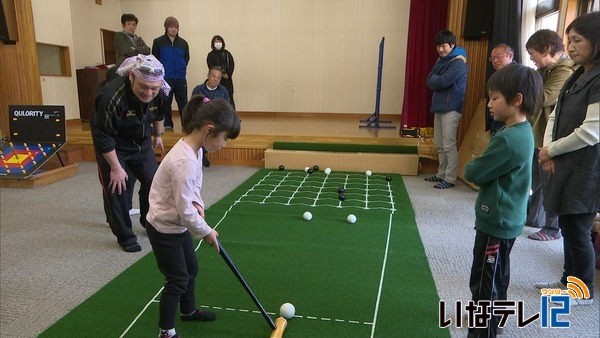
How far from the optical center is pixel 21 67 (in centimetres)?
530

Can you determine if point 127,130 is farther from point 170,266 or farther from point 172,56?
point 172,56

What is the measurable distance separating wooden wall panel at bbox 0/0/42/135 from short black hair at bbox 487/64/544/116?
585 centimetres

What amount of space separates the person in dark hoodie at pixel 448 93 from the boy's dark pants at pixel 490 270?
Result: 2.66 metres

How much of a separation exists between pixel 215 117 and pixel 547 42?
2.08 meters

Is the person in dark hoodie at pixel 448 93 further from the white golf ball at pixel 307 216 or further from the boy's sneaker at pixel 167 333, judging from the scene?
the boy's sneaker at pixel 167 333

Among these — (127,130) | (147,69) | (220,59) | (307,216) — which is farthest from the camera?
(220,59)

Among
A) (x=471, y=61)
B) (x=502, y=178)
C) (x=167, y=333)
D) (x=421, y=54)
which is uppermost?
(x=421, y=54)

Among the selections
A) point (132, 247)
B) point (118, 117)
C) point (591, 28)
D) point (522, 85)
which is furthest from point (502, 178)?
point (132, 247)

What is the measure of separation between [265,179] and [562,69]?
2.80 metres

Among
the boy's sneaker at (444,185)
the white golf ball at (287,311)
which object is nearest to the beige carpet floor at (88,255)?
the boy's sneaker at (444,185)

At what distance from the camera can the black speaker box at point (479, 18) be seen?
4.39m

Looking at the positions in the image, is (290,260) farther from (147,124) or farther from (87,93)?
(87,93)

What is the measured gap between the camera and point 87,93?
22.7 feet

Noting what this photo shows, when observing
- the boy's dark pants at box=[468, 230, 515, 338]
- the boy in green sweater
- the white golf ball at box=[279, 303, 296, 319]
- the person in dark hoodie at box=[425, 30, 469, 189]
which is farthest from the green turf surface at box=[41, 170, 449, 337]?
the person in dark hoodie at box=[425, 30, 469, 189]
